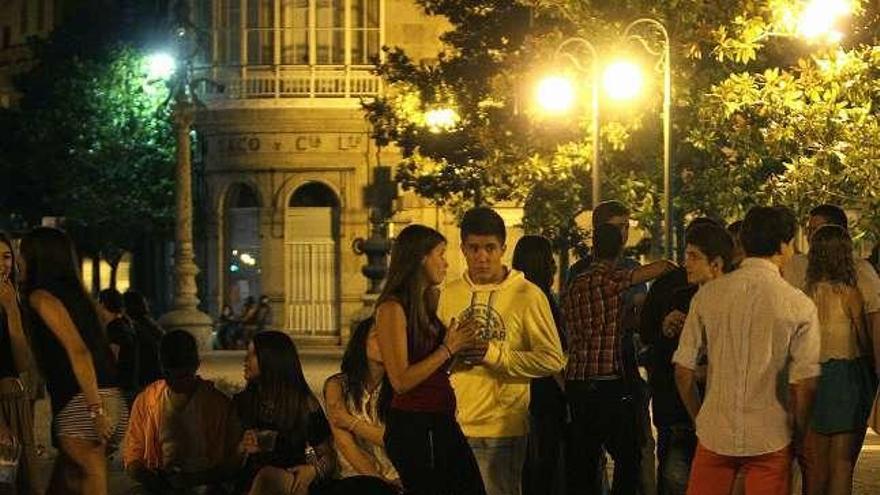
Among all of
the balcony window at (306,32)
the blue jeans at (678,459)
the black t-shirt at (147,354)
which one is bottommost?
the blue jeans at (678,459)

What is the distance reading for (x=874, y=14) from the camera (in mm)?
23500

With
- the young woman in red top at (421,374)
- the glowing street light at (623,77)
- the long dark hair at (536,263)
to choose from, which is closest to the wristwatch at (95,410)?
the young woman in red top at (421,374)

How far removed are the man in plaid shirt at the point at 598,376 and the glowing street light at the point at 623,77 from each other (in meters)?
16.5

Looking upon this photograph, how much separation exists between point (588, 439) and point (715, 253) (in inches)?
81.0

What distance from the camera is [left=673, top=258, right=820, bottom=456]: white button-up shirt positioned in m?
9.53

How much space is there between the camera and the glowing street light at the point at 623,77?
29.3 metres

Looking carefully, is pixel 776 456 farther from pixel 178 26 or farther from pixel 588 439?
pixel 178 26

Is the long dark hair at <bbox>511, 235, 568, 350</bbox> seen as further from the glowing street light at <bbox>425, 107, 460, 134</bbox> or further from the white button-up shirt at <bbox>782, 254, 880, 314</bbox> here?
the glowing street light at <bbox>425, 107, 460, 134</bbox>

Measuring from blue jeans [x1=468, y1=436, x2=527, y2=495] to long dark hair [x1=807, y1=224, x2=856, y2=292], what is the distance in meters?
2.44

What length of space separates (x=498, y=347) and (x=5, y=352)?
2.75 metres

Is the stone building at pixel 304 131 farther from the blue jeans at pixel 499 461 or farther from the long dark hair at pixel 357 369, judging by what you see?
the blue jeans at pixel 499 461

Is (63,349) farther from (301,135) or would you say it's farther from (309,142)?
(309,142)

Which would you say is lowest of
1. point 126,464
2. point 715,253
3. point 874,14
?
point 126,464

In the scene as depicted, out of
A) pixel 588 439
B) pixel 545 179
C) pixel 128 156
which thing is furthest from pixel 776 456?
pixel 128 156
